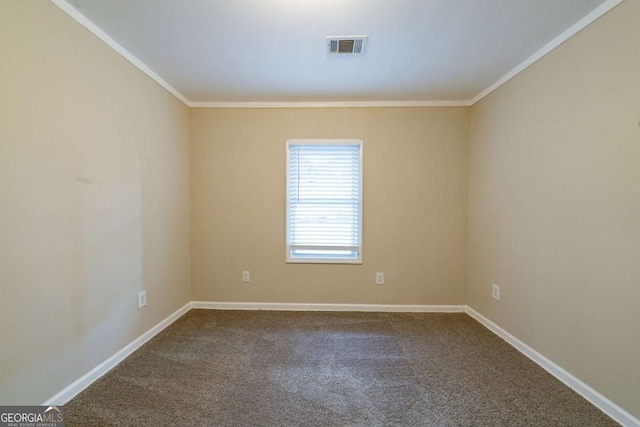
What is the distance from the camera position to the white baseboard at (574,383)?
1.44m

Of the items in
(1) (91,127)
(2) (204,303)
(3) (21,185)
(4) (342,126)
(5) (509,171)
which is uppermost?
(4) (342,126)

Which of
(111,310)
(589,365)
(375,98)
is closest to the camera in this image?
(589,365)

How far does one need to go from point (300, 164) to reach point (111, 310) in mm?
2134

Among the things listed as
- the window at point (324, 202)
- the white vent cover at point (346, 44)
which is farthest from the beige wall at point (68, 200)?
the white vent cover at point (346, 44)

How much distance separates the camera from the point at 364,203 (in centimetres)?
302

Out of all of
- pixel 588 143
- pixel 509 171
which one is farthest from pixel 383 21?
pixel 509 171

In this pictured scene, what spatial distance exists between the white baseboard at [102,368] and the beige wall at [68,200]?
41 mm

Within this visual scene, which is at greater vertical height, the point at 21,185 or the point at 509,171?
the point at 509,171

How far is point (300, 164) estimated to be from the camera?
120 inches

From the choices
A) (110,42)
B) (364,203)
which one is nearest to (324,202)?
(364,203)

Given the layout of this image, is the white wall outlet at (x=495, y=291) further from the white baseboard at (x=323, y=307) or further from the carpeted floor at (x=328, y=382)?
the white baseboard at (x=323, y=307)

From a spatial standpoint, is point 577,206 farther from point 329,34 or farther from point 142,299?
point 142,299

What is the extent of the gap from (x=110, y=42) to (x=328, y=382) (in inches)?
111

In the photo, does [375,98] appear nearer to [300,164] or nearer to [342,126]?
[342,126]
